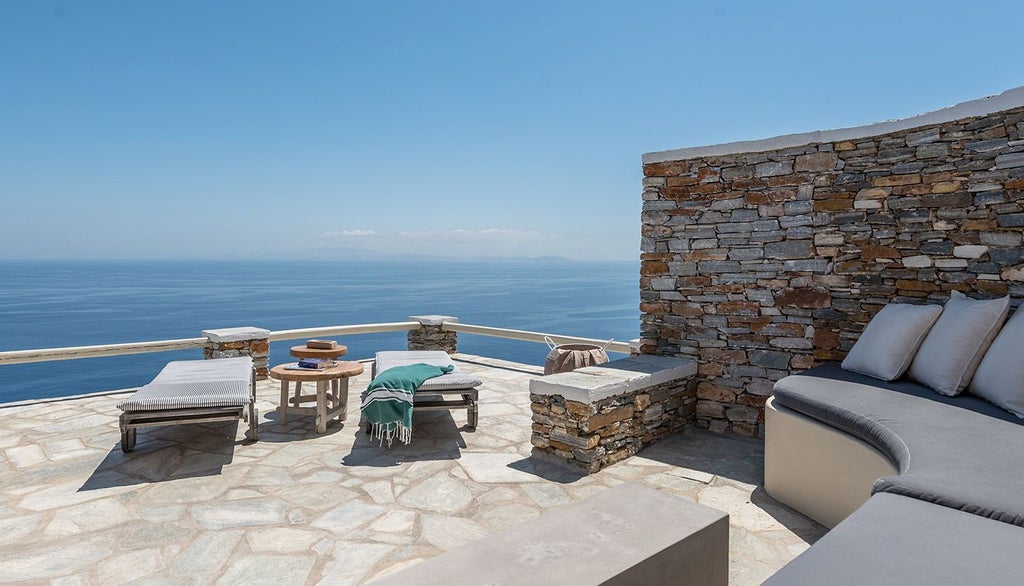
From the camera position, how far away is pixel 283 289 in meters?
61.4

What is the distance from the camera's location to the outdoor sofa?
1.34 metres

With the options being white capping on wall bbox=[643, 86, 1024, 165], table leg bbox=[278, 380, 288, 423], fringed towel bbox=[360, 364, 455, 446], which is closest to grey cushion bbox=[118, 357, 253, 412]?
table leg bbox=[278, 380, 288, 423]

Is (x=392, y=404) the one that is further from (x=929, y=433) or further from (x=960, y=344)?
(x=960, y=344)

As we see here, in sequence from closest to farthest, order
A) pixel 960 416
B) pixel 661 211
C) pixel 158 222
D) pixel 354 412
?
1. pixel 960 416
2. pixel 661 211
3. pixel 354 412
4. pixel 158 222

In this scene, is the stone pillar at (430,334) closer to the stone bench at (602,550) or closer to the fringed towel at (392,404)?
the fringed towel at (392,404)

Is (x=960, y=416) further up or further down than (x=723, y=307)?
further down

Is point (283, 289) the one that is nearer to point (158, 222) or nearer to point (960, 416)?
point (158, 222)

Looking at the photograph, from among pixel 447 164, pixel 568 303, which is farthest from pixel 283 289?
pixel 447 164

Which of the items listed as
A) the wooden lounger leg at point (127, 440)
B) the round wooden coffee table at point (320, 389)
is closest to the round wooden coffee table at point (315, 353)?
the round wooden coffee table at point (320, 389)

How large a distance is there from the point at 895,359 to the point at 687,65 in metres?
4.72

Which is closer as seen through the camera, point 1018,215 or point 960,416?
point 960,416

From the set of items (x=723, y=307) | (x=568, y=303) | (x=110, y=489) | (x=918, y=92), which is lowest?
(x=568, y=303)

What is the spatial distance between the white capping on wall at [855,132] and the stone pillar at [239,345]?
16.1ft

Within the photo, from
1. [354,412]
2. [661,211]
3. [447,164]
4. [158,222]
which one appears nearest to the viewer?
[661,211]
